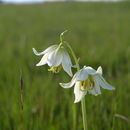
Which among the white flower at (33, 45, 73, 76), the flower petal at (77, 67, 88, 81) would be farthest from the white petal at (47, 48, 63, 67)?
the flower petal at (77, 67, 88, 81)

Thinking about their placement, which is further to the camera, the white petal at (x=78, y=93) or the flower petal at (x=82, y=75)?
the white petal at (x=78, y=93)

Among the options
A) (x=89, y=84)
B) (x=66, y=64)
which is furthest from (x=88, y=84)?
(x=66, y=64)

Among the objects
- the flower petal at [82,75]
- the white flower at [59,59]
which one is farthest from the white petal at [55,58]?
the flower petal at [82,75]

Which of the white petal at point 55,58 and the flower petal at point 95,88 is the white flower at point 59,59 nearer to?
the white petal at point 55,58

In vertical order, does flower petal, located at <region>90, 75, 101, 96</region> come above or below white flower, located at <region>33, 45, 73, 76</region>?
below

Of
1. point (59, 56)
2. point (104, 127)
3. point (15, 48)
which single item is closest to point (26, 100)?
point (104, 127)

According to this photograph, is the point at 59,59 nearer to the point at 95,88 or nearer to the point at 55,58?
the point at 55,58

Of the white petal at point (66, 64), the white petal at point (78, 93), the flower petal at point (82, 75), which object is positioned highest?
the white petal at point (66, 64)

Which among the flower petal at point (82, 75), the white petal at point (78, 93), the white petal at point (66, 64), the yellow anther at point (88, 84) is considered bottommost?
the white petal at point (78, 93)

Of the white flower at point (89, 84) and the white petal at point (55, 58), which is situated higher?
the white petal at point (55, 58)

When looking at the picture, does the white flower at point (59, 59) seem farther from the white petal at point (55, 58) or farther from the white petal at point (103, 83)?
the white petal at point (103, 83)

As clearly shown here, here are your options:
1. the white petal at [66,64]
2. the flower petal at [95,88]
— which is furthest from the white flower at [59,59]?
the flower petal at [95,88]

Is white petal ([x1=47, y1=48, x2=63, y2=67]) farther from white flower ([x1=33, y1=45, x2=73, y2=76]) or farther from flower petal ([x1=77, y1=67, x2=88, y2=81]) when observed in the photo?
flower petal ([x1=77, y1=67, x2=88, y2=81])
